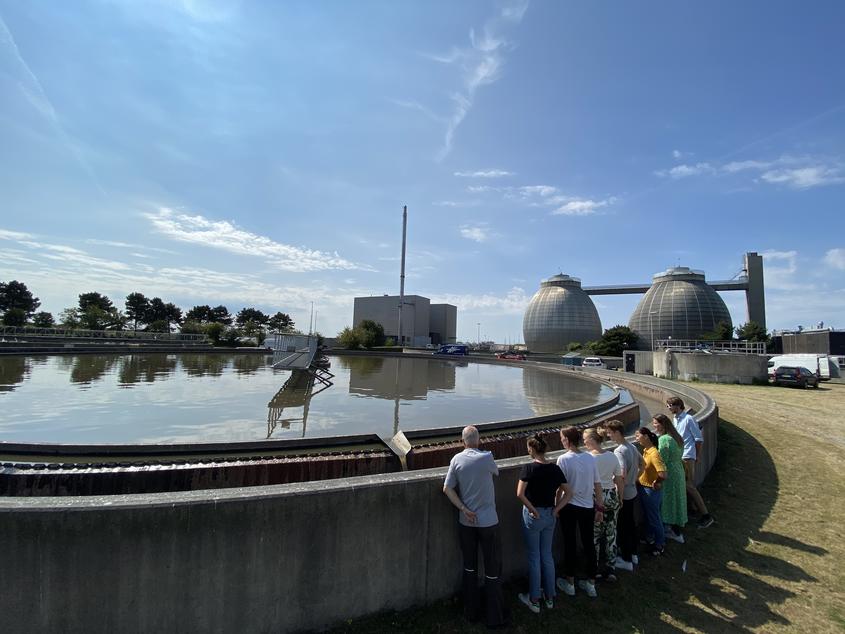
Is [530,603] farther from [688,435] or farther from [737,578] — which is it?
[688,435]

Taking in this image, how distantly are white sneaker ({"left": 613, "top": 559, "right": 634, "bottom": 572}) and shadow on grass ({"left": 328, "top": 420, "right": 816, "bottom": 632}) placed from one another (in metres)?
0.07

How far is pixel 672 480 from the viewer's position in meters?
5.35

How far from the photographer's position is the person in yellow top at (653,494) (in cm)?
508

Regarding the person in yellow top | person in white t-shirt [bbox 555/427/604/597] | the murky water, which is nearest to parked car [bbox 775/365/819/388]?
the murky water

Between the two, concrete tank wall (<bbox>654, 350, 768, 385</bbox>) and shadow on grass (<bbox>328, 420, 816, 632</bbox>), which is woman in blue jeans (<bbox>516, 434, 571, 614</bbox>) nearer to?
shadow on grass (<bbox>328, 420, 816, 632</bbox>)

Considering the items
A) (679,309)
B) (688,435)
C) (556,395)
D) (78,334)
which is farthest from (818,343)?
(78,334)

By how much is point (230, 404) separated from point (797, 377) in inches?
1180

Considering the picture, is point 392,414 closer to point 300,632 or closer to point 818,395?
point 300,632

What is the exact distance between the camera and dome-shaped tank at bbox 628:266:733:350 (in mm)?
79500

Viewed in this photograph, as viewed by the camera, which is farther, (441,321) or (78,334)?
(441,321)

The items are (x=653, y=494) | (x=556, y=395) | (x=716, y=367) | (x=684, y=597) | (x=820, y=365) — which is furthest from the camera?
(x=820, y=365)

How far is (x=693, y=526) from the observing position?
Answer: 19.4 feet

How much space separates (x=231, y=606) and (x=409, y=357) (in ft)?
148

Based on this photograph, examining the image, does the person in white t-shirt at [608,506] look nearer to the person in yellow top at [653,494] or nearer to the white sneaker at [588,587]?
the white sneaker at [588,587]
